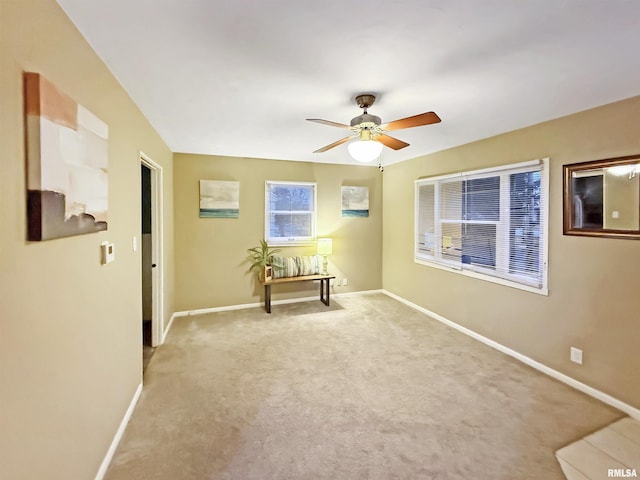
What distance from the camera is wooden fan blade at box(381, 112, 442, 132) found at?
6.68 ft

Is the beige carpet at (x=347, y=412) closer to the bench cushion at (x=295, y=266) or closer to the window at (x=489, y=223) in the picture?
the window at (x=489, y=223)

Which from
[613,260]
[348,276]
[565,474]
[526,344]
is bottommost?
[565,474]

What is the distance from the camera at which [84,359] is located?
5.11 feet

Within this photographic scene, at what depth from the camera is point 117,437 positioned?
197 centimetres

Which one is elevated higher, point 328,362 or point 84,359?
point 84,359

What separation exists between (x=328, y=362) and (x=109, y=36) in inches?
116

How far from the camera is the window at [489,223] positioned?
2989mm

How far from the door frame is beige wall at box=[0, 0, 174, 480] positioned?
1241 mm

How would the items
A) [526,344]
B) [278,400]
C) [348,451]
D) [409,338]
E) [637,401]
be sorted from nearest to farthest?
1. [348,451]
2. [637,401]
3. [278,400]
4. [526,344]
5. [409,338]

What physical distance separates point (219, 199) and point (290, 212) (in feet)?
3.72

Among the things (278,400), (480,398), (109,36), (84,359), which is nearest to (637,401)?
(480,398)

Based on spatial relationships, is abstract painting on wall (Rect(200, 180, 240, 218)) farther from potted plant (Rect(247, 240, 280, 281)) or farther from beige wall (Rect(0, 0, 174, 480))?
beige wall (Rect(0, 0, 174, 480))

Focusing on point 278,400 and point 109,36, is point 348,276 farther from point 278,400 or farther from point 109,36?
point 109,36

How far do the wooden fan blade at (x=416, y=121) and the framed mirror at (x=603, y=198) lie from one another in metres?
1.47
